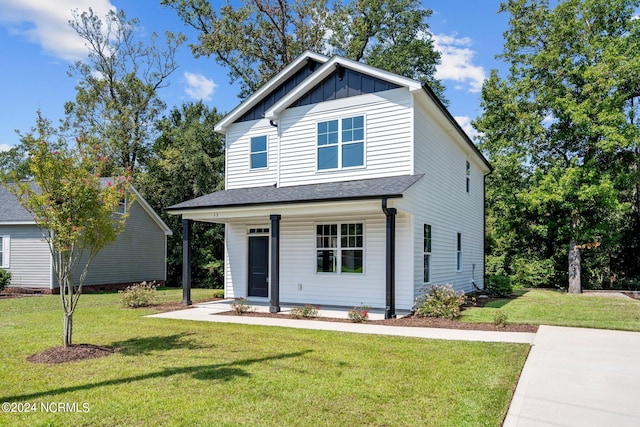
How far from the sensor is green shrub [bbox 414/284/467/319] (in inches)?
432

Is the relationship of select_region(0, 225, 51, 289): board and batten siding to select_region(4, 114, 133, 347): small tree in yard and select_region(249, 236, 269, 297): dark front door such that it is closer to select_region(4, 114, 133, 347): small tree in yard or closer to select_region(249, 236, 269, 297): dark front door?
select_region(249, 236, 269, 297): dark front door

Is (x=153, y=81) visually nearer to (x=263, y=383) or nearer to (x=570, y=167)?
(x=570, y=167)

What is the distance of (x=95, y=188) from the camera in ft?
23.8

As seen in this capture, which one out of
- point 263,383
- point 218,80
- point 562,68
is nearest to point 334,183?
point 263,383

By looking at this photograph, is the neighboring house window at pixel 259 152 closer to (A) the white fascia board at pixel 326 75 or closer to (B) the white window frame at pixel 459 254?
(A) the white fascia board at pixel 326 75

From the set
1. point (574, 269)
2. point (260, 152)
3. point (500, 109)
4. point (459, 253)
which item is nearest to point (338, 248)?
point (260, 152)

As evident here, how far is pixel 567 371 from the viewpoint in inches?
243

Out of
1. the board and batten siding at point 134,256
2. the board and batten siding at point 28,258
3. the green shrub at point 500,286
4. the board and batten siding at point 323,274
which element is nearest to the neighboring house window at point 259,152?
the board and batten siding at point 323,274

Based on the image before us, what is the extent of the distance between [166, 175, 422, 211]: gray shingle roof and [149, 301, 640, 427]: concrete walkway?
9.90 feet

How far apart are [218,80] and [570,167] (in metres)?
21.6

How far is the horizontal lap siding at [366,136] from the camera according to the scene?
12320 millimetres

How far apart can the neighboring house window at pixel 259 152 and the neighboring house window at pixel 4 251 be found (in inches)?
535

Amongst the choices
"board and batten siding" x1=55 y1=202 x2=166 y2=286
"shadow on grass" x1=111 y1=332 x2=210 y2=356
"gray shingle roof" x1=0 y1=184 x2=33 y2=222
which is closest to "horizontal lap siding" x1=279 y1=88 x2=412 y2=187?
"shadow on grass" x1=111 y1=332 x2=210 y2=356

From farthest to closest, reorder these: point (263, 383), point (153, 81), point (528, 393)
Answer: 1. point (153, 81)
2. point (263, 383)
3. point (528, 393)
